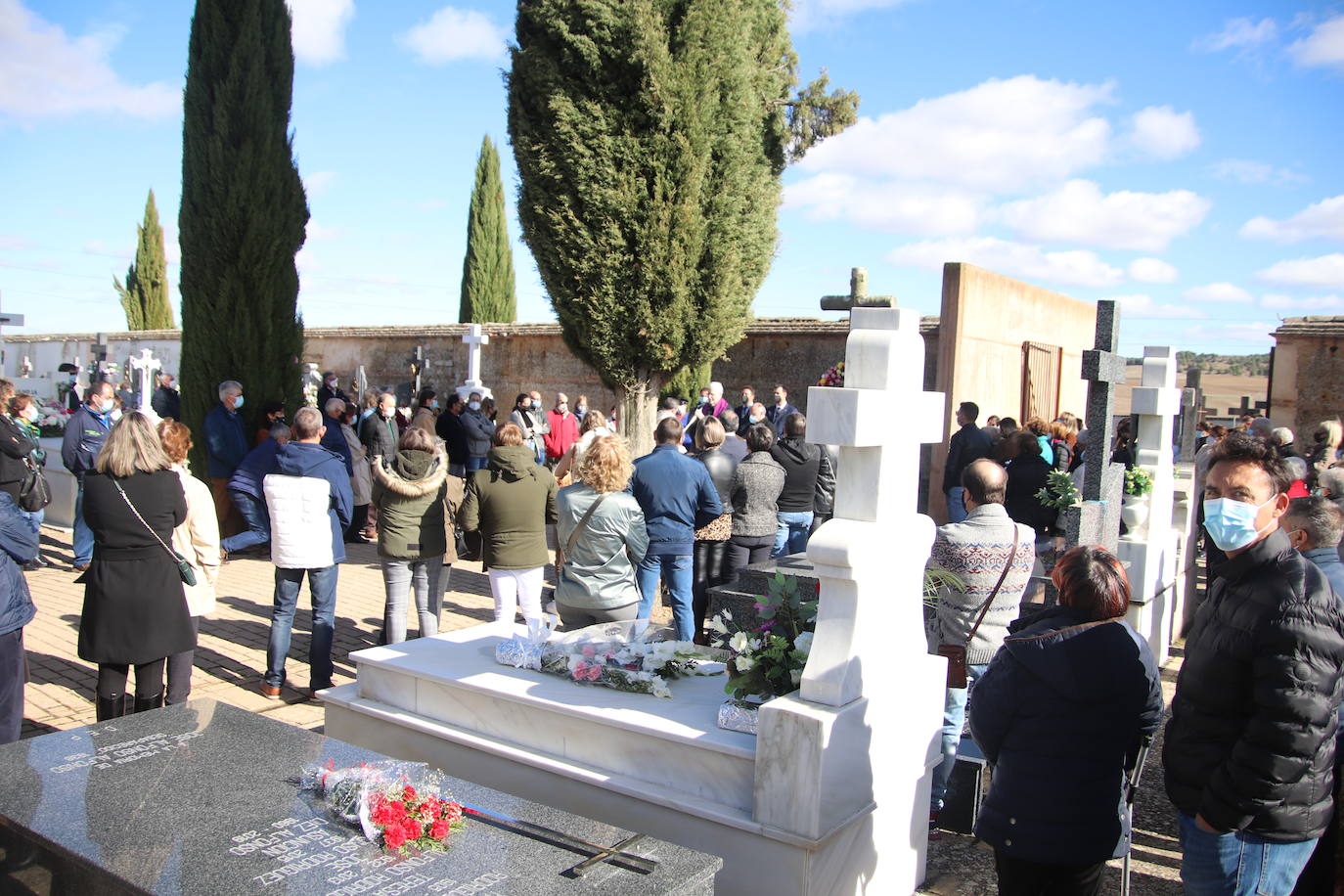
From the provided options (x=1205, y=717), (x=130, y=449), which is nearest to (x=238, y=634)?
(x=130, y=449)

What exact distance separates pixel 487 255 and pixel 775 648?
2805 centimetres

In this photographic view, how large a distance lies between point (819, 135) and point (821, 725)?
42.1ft

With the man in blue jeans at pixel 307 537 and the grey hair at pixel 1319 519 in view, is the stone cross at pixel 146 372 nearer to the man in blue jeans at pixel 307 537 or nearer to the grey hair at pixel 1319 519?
the man in blue jeans at pixel 307 537

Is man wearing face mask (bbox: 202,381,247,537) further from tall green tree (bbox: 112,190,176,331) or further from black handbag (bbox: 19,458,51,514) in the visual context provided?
tall green tree (bbox: 112,190,176,331)

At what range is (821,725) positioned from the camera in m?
3.29

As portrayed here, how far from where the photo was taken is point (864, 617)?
349cm

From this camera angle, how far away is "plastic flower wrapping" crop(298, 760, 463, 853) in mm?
2910

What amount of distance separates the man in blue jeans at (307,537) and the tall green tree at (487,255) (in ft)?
76.7

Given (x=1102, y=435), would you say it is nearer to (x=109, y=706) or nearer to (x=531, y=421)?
(x=109, y=706)

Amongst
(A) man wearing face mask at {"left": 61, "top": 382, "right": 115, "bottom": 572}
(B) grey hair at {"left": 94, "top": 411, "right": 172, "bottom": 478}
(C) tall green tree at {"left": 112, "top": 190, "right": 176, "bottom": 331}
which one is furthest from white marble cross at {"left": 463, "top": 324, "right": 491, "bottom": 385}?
(C) tall green tree at {"left": 112, "top": 190, "right": 176, "bottom": 331}

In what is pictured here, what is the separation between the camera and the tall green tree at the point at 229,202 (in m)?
11.4

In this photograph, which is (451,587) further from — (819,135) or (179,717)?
(819,135)

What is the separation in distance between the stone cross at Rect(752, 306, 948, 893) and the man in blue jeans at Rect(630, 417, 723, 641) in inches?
121

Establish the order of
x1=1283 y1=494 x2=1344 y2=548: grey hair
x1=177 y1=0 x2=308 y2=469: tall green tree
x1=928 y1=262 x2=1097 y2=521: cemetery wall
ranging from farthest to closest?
1. x1=928 y1=262 x2=1097 y2=521: cemetery wall
2. x1=177 y1=0 x2=308 y2=469: tall green tree
3. x1=1283 y1=494 x2=1344 y2=548: grey hair
